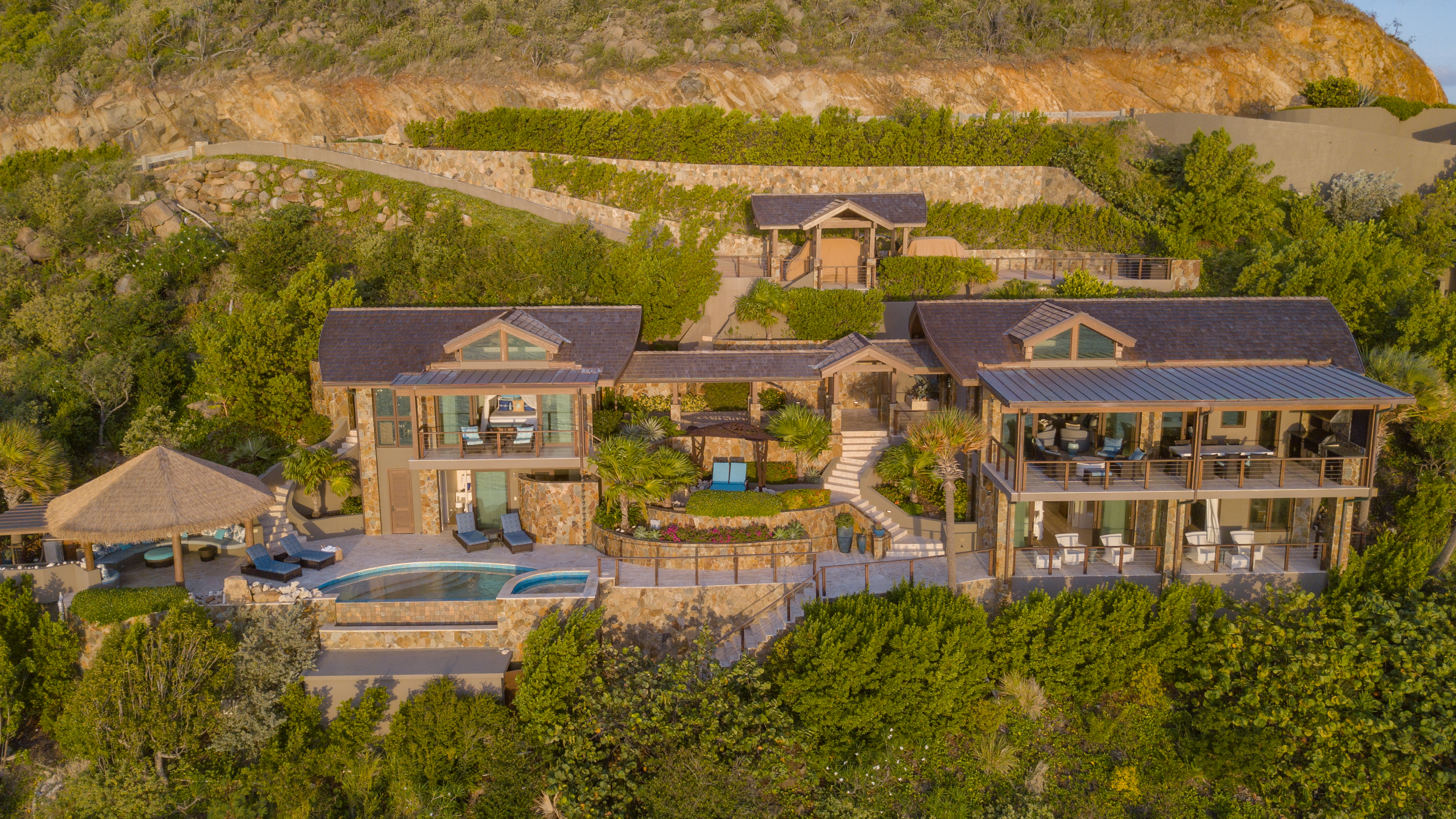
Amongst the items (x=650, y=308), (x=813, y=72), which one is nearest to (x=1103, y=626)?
(x=650, y=308)

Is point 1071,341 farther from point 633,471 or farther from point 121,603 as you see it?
point 121,603

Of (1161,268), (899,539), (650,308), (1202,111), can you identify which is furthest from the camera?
(1202,111)

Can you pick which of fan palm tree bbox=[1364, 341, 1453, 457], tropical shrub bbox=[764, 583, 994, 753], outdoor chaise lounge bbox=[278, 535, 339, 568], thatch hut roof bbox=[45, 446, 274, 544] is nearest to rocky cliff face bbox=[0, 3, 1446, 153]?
fan palm tree bbox=[1364, 341, 1453, 457]

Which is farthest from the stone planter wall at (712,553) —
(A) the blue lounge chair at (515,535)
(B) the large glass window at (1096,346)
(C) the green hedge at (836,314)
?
(C) the green hedge at (836,314)

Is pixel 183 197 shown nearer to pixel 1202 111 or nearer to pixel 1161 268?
pixel 1161 268

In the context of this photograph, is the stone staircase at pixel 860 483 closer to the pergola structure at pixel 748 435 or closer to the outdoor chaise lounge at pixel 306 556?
the pergola structure at pixel 748 435

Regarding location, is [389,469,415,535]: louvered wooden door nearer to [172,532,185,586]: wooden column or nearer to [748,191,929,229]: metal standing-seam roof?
[172,532,185,586]: wooden column
